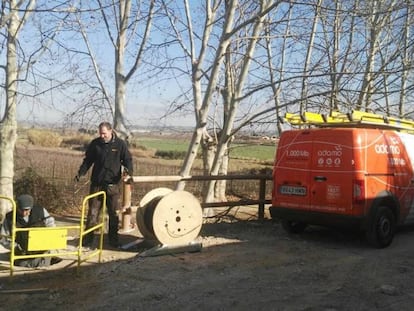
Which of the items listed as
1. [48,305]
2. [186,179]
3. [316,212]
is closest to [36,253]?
[48,305]

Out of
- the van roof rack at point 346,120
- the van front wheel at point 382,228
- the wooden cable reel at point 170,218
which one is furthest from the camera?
the van roof rack at point 346,120

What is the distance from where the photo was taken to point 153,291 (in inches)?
231

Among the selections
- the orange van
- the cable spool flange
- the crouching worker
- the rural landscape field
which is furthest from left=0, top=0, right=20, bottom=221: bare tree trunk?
the orange van

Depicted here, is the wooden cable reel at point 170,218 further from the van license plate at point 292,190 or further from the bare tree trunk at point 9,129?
the bare tree trunk at point 9,129

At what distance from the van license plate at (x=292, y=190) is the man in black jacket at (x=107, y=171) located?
276cm

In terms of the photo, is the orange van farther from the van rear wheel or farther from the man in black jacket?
the man in black jacket

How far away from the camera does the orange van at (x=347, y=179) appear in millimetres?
8258

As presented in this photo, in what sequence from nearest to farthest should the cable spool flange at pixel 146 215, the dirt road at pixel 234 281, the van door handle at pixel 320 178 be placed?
the dirt road at pixel 234 281
the cable spool flange at pixel 146 215
the van door handle at pixel 320 178

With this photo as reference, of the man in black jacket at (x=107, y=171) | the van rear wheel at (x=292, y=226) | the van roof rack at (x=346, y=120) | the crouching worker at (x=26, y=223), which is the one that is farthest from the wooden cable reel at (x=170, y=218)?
the van roof rack at (x=346, y=120)

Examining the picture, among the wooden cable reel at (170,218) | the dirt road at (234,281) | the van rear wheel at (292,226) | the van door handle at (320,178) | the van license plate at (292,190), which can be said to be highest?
the van door handle at (320,178)

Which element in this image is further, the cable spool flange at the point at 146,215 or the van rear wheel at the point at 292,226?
the van rear wheel at the point at 292,226

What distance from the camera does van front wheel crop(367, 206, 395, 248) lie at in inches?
332

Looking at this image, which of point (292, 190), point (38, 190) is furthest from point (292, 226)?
point (38, 190)

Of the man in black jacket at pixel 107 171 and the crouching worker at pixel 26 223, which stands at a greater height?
the man in black jacket at pixel 107 171
